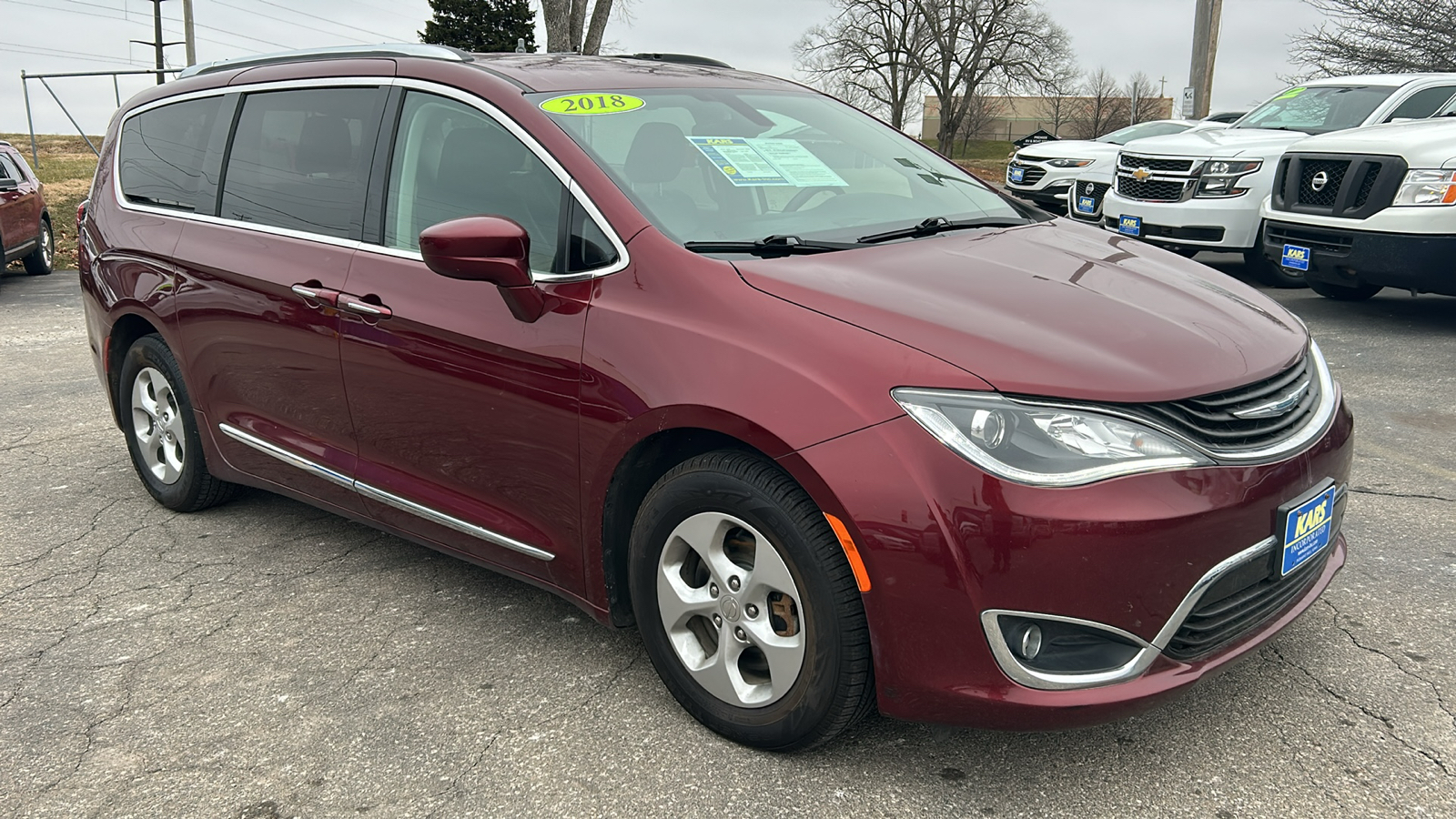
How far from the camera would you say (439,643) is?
329 centimetres

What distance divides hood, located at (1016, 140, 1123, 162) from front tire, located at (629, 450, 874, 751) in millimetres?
11762

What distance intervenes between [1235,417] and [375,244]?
7.92 ft

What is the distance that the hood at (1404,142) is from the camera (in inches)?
281

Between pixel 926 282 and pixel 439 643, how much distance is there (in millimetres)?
1783

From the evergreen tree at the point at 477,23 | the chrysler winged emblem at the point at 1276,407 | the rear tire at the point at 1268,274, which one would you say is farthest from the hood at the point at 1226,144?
the evergreen tree at the point at 477,23

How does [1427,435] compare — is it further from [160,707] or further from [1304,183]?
[160,707]

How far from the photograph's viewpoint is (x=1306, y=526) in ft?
8.18

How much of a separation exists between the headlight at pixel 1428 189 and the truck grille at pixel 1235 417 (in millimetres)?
5562

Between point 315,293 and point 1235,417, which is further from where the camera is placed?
point 315,293

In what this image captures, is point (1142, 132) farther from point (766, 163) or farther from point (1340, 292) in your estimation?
point (766, 163)

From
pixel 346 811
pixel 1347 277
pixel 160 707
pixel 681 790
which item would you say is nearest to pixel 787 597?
pixel 681 790

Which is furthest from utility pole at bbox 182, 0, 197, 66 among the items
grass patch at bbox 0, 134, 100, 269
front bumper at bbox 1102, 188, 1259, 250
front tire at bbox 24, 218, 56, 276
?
front bumper at bbox 1102, 188, 1259, 250

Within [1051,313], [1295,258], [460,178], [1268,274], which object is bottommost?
[1268,274]

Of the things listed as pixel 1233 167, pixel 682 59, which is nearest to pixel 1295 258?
pixel 1233 167
